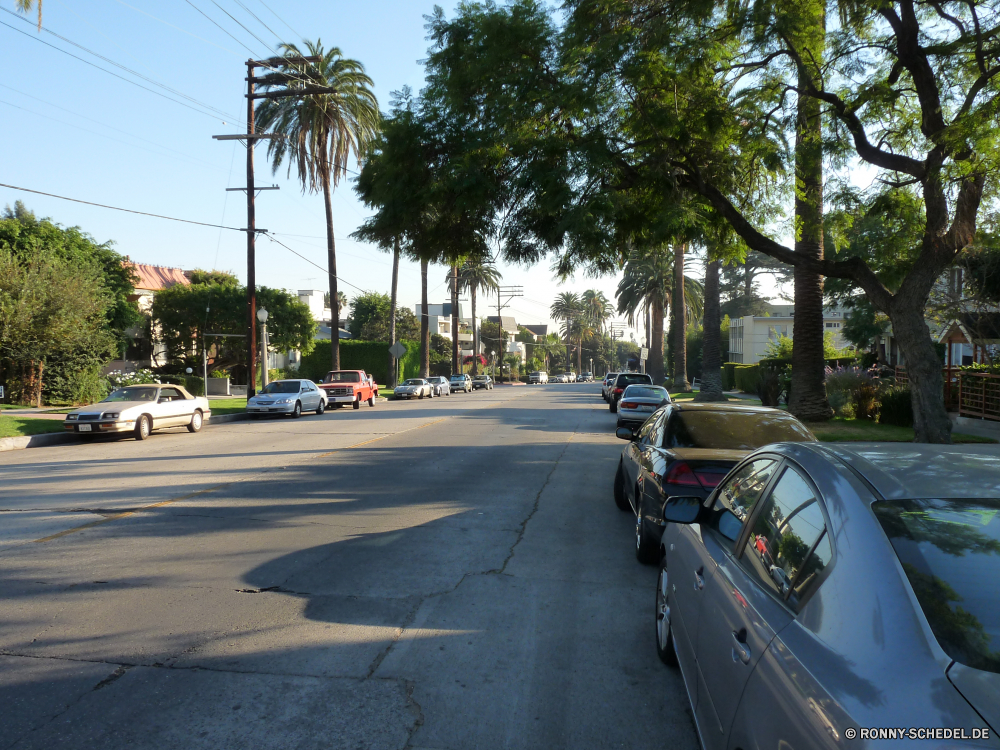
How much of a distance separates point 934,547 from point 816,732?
718mm

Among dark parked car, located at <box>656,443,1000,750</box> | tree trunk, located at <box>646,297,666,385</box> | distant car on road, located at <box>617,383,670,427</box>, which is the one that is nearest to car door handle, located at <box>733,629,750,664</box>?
dark parked car, located at <box>656,443,1000,750</box>

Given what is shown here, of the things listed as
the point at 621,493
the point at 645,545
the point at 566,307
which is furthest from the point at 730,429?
the point at 566,307

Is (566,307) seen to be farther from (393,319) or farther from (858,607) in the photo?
(858,607)

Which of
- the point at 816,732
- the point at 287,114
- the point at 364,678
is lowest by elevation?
the point at 364,678

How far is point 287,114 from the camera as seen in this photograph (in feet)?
125

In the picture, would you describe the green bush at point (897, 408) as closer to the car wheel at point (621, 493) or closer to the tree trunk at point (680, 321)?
the car wheel at point (621, 493)

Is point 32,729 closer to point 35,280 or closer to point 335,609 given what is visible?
point 335,609

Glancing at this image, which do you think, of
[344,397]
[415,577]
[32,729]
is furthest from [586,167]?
[344,397]

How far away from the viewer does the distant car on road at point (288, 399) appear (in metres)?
26.6

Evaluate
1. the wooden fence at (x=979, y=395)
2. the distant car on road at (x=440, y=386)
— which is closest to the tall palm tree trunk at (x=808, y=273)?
the wooden fence at (x=979, y=395)

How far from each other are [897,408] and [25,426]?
70.3 ft

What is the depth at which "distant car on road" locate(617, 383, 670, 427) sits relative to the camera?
19234 mm

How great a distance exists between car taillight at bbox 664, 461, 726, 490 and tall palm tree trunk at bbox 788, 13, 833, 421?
325 inches

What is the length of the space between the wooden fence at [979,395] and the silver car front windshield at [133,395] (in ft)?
65.4
